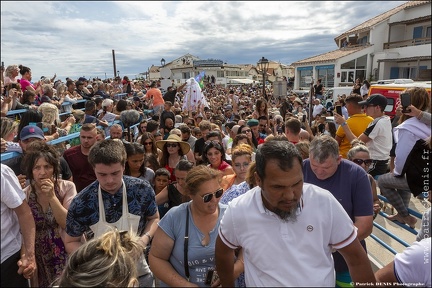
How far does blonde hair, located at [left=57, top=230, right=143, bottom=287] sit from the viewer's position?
1.38 metres

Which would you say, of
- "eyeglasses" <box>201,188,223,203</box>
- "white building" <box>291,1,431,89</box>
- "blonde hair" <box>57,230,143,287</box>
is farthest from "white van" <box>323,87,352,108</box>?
"blonde hair" <box>57,230,143,287</box>

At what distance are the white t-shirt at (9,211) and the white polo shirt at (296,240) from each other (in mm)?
1731

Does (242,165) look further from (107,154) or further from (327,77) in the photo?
(327,77)

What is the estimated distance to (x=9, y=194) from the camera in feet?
7.02

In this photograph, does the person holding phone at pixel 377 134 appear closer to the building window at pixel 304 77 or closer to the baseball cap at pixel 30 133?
the baseball cap at pixel 30 133

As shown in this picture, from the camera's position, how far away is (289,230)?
143cm

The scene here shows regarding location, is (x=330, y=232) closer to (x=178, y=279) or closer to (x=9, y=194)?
(x=178, y=279)

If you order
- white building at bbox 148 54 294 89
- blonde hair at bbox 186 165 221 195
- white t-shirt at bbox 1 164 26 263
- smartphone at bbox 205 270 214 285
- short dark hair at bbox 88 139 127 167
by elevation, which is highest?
white building at bbox 148 54 294 89

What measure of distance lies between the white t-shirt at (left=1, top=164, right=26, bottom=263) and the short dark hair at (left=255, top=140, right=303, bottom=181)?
1863 mm

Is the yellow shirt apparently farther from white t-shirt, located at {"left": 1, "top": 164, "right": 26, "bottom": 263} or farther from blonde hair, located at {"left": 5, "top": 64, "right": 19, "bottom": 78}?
blonde hair, located at {"left": 5, "top": 64, "right": 19, "bottom": 78}

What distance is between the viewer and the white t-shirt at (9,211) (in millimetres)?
2135

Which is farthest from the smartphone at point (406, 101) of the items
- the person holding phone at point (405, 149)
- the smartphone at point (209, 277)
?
the smartphone at point (209, 277)

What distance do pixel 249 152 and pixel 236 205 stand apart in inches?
72.9

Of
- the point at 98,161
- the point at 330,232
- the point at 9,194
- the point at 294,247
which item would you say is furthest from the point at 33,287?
the point at 330,232
